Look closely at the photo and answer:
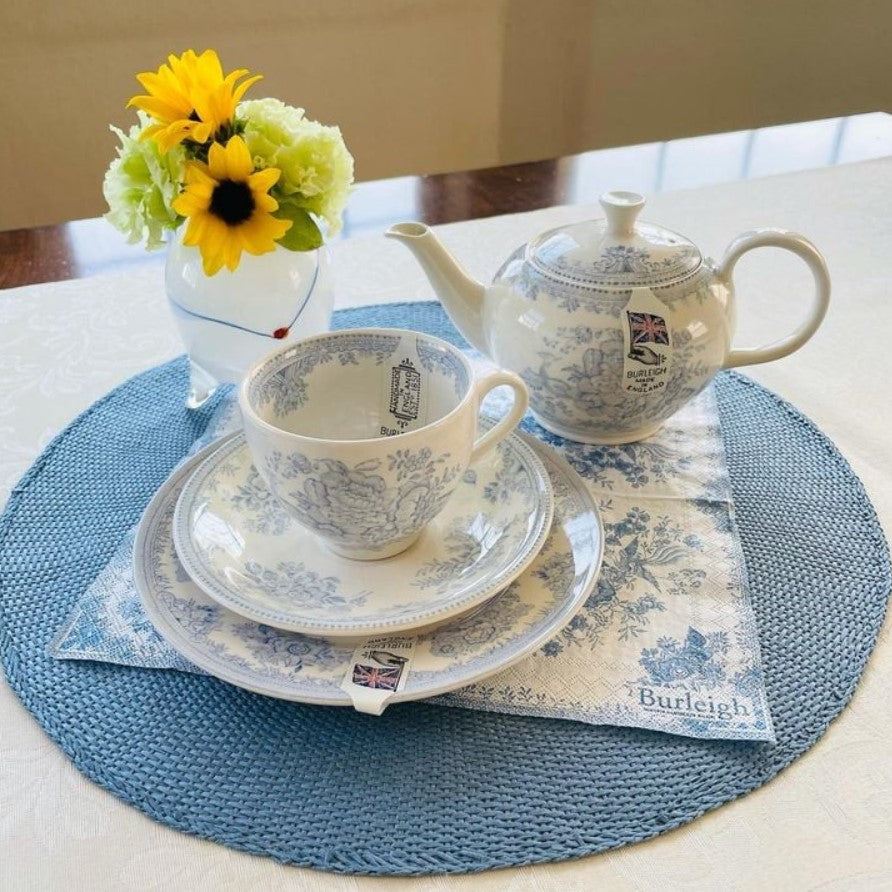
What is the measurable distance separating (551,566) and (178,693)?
21cm

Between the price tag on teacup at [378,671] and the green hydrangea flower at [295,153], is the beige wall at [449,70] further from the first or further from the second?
the price tag on teacup at [378,671]

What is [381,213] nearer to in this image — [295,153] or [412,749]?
[295,153]

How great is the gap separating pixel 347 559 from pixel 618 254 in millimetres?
277

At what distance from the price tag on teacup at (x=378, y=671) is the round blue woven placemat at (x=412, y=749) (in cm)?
2

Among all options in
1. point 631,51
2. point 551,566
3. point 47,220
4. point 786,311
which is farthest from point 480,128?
point 551,566

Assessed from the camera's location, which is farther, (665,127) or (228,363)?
(665,127)

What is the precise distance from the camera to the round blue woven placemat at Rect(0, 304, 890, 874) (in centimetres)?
41

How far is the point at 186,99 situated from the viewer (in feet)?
2.04

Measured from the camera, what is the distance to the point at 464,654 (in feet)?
1.54

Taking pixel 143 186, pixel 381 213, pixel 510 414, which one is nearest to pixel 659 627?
pixel 510 414

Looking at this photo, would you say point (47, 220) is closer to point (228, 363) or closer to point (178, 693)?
point (228, 363)

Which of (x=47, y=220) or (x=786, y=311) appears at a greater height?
(x=786, y=311)

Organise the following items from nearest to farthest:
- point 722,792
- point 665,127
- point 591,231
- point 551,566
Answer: point 722,792 → point 551,566 → point 591,231 → point 665,127

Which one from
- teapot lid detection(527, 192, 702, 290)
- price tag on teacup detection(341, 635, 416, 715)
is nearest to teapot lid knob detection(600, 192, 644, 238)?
teapot lid detection(527, 192, 702, 290)
